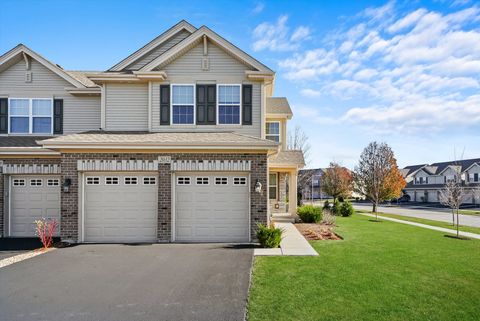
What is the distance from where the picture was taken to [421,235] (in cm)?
1536

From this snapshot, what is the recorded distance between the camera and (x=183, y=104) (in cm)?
1412

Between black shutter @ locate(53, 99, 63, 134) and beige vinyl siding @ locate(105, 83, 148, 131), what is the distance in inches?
109

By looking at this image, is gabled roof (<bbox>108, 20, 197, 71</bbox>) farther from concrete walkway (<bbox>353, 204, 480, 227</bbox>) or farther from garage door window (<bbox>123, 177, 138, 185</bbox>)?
concrete walkway (<bbox>353, 204, 480, 227</bbox>)

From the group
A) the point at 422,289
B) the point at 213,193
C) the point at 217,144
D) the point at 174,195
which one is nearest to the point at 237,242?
the point at 213,193

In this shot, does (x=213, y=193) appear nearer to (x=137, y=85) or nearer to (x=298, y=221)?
(x=137, y=85)

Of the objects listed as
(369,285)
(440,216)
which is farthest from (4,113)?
(440,216)

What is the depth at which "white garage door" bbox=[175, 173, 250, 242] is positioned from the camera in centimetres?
1249

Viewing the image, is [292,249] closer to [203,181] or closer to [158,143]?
[203,181]

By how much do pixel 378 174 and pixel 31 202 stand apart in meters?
30.4

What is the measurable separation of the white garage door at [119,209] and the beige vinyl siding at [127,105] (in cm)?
282

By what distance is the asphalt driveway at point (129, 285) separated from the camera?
6000mm

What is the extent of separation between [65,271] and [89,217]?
4.07m

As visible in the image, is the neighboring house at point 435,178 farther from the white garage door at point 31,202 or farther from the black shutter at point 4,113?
the black shutter at point 4,113

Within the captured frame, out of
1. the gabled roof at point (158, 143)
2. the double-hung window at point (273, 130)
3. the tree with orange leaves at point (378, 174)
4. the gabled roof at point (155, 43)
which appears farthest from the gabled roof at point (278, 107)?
the tree with orange leaves at point (378, 174)
